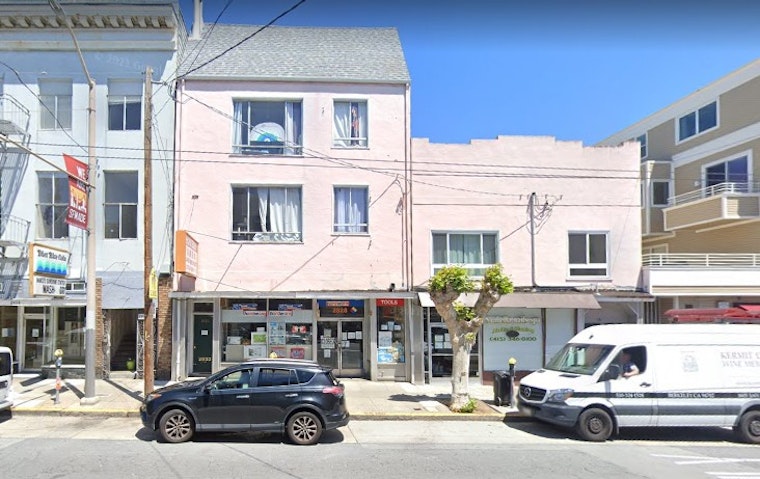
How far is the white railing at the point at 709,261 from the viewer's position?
18.2m

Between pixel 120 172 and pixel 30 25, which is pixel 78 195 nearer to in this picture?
pixel 120 172

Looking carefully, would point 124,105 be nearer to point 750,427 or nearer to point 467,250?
point 467,250

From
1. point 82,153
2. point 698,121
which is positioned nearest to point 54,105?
point 82,153

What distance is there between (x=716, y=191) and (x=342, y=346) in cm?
1619

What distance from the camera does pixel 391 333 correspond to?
17.0m

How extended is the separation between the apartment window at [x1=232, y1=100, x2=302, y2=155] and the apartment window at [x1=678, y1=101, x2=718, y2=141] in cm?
1733

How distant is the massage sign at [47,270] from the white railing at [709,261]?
18378 mm

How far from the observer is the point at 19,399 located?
13422mm

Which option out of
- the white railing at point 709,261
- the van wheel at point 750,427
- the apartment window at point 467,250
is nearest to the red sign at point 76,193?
the apartment window at point 467,250

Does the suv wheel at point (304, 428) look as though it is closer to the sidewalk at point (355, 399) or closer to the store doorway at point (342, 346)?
the sidewalk at point (355, 399)

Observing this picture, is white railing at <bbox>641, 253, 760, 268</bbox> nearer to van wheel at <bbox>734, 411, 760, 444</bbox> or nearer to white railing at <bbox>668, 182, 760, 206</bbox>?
white railing at <bbox>668, 182, 760, 206</bbox>

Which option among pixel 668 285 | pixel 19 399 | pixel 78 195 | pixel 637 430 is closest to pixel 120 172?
pixel 78 195

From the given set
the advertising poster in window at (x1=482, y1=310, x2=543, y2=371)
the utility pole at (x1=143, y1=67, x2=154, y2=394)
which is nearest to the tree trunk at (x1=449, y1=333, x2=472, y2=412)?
the advertising poster in window at (x1=482, y1=310, x2=543, y2=371)

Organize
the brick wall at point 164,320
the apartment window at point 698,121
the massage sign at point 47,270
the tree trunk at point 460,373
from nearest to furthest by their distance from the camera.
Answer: the tree trunk at point 460,373 < the massage sign at point 47,270 < the brick wall at point 164,320 < the apartment window at point 698,121
